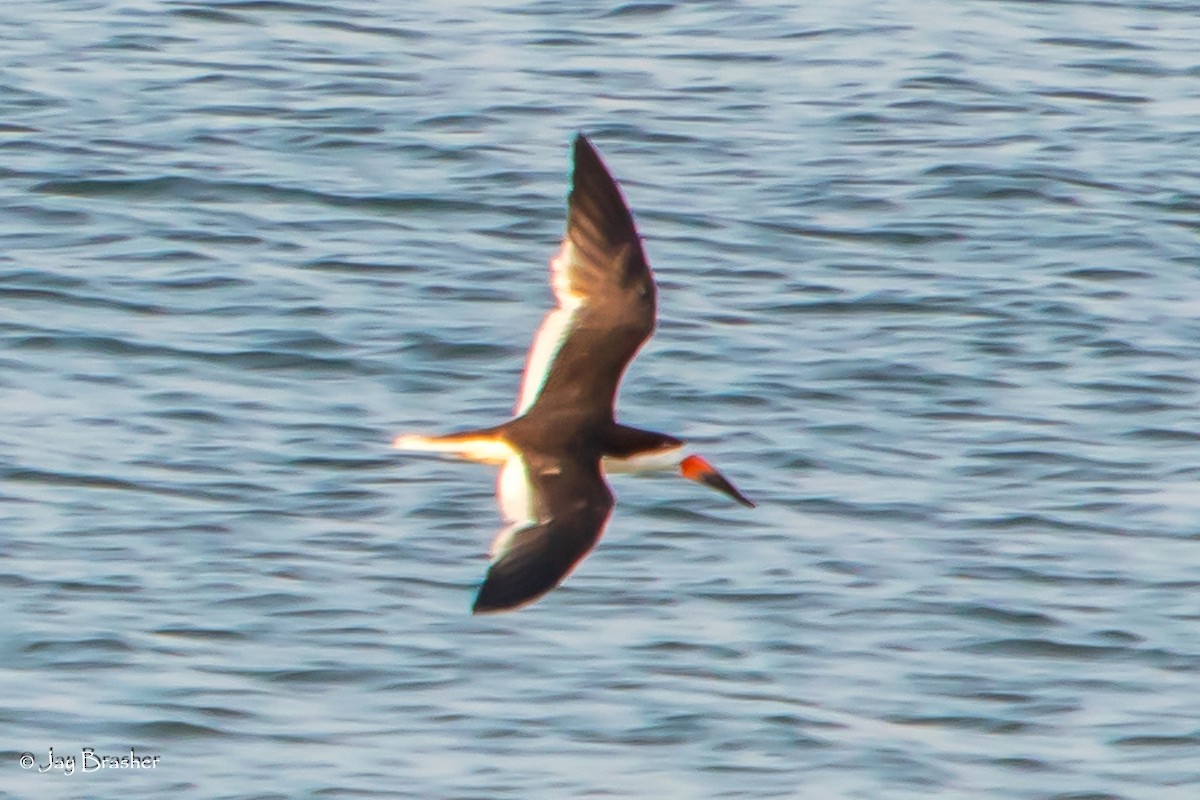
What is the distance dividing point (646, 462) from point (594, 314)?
1.59ft

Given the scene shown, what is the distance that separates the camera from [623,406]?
9656 mm

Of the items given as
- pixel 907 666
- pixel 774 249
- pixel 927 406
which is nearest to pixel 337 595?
pixel 907 666

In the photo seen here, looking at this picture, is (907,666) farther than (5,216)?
No

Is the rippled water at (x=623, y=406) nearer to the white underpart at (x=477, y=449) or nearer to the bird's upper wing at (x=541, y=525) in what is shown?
the white underpart at (x=477, y=449)

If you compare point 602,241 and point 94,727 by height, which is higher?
point 602,241

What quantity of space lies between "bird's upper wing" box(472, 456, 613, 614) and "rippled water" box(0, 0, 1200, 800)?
1.23 meters

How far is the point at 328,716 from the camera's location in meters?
7.56

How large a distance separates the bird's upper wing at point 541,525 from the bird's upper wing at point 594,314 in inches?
18.2

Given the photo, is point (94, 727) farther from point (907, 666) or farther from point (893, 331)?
point (893, 331)

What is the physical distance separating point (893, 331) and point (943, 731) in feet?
10.1

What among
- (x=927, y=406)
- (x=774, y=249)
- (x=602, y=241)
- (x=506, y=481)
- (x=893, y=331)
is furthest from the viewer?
(x=774, y=249)

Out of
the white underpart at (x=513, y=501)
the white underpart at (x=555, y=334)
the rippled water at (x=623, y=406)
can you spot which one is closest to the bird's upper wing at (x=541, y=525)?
the white underpart at (x=513, y=501)

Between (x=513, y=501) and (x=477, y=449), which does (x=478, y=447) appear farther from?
(x=513, y=501)

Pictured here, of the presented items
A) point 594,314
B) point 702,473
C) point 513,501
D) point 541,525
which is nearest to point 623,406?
point 702,473
